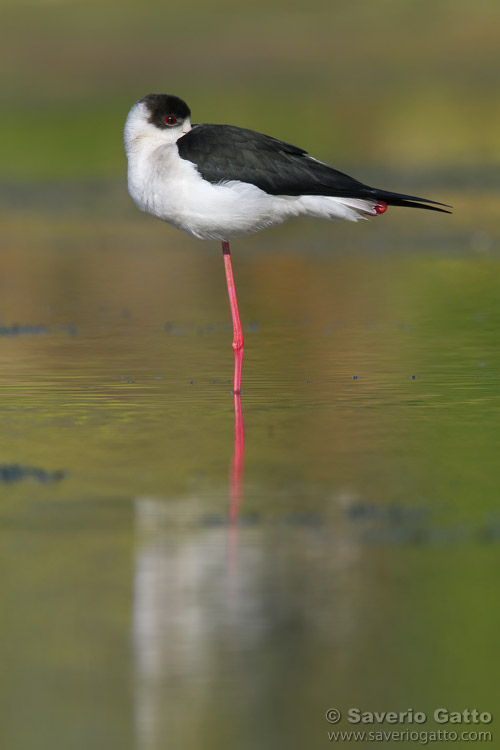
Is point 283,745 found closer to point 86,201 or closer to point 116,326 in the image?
point 116,326

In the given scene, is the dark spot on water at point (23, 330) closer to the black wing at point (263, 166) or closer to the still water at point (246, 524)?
the still water at point (246, 524)

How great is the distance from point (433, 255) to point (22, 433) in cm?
793

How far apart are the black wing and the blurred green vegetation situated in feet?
47.5

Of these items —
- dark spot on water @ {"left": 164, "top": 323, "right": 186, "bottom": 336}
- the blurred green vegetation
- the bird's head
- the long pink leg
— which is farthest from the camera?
the blurred green vegetation

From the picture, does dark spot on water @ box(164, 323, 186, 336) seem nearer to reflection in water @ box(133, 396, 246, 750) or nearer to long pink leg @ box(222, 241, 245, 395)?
long pink leg @ box(222, 241, 245, 395)

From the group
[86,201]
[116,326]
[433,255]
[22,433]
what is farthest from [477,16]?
[22,433]

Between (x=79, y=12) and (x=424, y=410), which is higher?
(x=79, y=12)

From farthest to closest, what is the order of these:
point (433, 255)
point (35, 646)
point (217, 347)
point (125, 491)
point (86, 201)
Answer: point (86, 201)
point (433, 255)
point (217, 347)
point (125, 491)
point (35, 646)

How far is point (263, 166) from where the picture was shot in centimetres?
812

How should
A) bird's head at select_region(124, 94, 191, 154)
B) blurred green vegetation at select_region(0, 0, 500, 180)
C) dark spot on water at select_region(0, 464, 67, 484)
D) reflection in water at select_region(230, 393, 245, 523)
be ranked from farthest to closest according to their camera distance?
1. blurred green vegetation at select_region(0, 0, 500, 180)
2. bird's head at select_region(124, 94, 191, 154)
3. dark spot on water at select_region(0, 464, 67, 484)
4. reflection in water at select_region(230, 393, 245, 523)

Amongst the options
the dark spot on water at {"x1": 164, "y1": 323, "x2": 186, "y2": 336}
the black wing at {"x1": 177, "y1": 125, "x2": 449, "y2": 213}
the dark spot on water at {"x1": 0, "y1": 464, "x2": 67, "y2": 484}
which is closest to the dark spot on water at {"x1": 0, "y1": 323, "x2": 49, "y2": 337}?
the dark spot on water at {"x1": 164, "y1": 323, "x2": 186, "y2": 336}

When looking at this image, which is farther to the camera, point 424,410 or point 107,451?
point 424,410

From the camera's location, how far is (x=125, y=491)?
5715mm

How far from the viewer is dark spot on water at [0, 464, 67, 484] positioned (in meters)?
5.94
